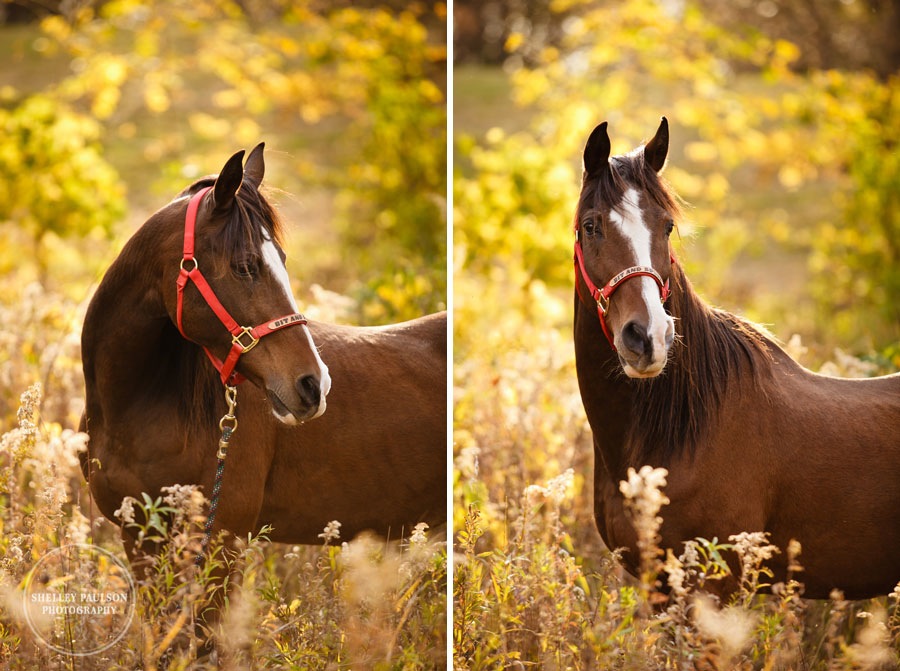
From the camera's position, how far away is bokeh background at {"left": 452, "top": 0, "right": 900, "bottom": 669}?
95.0 inches

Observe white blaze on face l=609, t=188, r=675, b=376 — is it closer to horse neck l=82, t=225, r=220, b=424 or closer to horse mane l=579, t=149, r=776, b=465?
horse mane l=579, t=149, r=776, b=465

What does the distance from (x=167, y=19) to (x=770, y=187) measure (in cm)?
758

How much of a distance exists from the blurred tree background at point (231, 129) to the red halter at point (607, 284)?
147 cm

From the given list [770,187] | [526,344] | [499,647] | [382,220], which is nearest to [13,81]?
[382,220]

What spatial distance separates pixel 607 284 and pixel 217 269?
105 centimetres

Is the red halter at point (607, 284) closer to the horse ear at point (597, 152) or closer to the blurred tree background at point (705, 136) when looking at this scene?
the horse ear at point (597, 152)

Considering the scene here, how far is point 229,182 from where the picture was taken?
209cm

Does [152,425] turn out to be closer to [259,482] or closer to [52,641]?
[259,482]

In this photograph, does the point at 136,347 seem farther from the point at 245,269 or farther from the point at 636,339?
the point at 636,339

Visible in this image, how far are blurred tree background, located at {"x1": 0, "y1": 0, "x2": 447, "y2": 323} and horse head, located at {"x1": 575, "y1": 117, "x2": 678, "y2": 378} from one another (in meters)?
1.52

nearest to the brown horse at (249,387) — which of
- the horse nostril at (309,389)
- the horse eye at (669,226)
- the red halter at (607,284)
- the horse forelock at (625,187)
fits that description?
the horse nostril at (309,389)

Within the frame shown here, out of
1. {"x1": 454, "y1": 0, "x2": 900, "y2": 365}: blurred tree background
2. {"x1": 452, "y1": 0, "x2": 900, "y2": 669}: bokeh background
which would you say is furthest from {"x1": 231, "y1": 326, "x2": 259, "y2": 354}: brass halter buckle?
{"x1": 454, "y1": 0, "x2": 900, "y2": 365}: blurred tree background

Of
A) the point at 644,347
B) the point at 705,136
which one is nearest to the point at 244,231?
the point at 644,347
